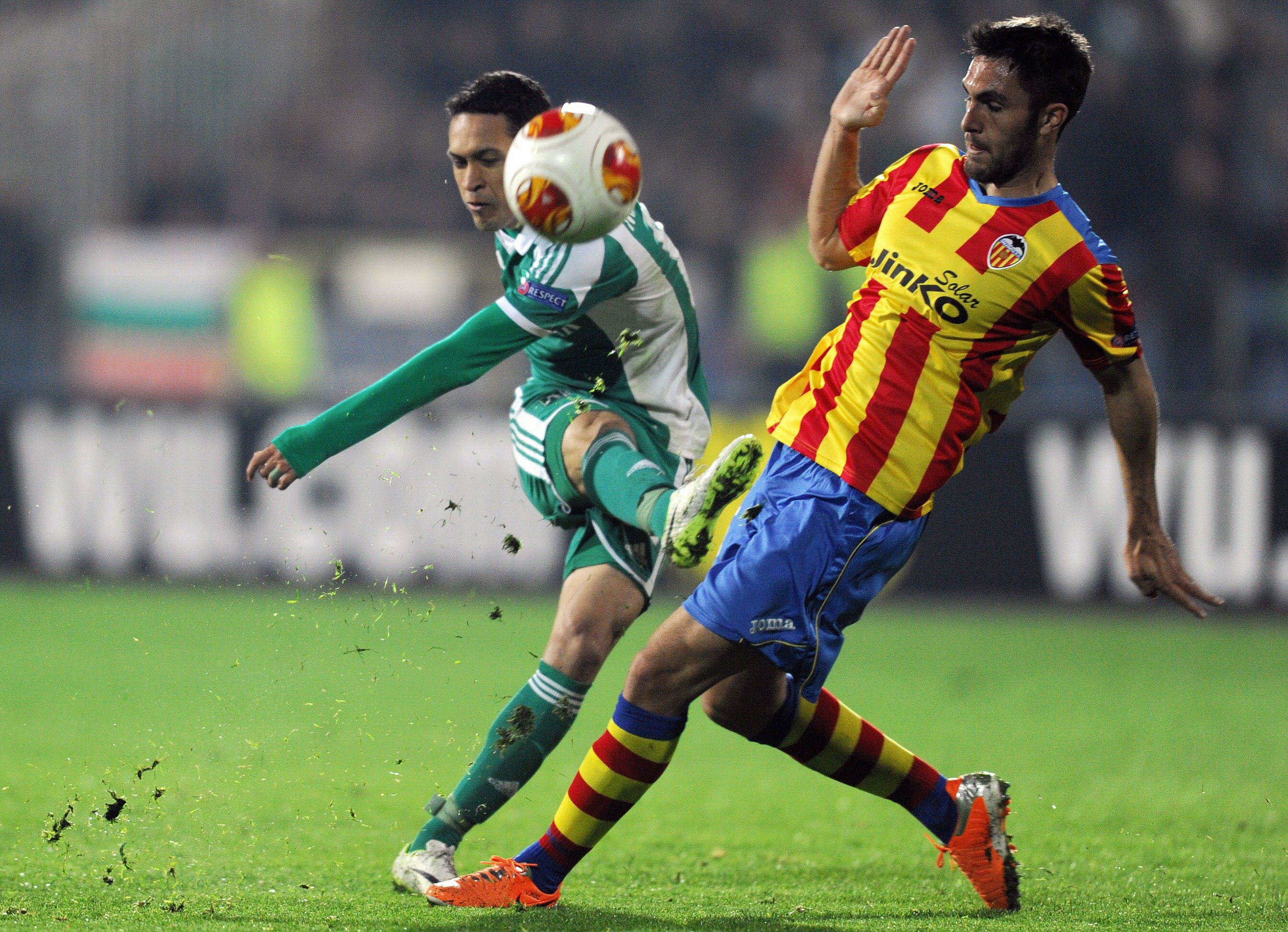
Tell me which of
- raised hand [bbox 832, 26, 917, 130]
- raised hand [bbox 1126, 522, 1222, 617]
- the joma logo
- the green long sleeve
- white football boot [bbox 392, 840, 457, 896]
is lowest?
white football boot [bbox 392, 840, 457, 896]

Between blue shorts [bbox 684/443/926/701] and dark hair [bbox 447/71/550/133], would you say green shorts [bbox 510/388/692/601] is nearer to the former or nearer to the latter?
blue shorts [bbox 684/443/926/701]

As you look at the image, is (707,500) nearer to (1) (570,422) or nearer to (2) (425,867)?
(1) (570,422)

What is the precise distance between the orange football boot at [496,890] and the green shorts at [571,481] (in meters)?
0.76

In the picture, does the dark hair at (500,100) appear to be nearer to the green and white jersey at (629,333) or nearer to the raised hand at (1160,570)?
the green and white jersey at (629,333)

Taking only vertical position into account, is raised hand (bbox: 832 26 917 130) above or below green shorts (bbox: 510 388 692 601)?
above

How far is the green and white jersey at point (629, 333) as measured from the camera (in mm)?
3762

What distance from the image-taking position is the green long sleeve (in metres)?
3.60

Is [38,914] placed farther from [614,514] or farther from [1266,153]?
[1266,153]

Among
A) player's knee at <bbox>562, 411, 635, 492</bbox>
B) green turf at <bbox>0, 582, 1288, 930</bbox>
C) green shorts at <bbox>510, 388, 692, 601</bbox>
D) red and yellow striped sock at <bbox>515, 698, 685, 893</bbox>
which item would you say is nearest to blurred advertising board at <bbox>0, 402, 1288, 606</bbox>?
green turf at <bbox>0, 582, 1288, 930</bbox>

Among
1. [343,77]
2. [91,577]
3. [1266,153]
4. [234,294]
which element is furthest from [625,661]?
[343,77]

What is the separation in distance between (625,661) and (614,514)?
4629 millimetres

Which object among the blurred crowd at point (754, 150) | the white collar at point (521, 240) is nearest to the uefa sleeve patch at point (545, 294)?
the white collar at point (521, 240)

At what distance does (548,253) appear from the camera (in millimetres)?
3668

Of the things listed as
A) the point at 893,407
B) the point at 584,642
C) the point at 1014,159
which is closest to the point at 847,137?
the point at 1014,159
